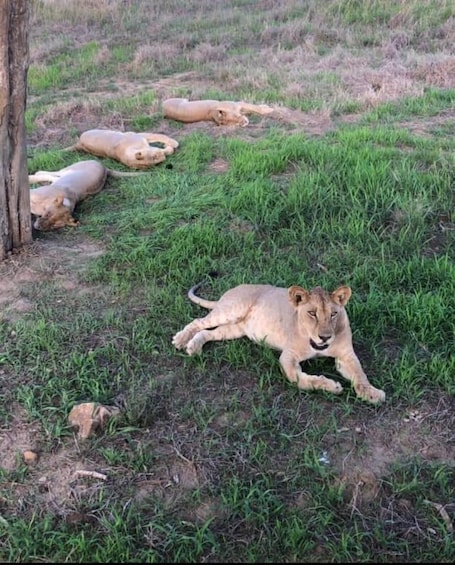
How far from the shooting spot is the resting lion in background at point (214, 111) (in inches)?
323

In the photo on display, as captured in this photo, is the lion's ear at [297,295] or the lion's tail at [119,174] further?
the lion's tail at [119,174]

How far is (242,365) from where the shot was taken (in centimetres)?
390

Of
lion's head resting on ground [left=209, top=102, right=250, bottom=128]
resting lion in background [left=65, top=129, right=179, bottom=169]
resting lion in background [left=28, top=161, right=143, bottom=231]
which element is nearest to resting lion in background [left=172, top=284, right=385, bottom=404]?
resting lion in background [left=28, top=161, right=143, bottom=231]

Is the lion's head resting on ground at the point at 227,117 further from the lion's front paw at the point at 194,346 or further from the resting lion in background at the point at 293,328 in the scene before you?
the lion's front paw at the point at 194,346

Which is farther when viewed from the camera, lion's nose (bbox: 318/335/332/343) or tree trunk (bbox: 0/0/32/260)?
tree trunk (bbox: 0/0/32/260)

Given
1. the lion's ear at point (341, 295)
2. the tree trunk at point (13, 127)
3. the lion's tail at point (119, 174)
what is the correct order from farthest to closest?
the lion's tail at point (119, 174), the tree trunk at point (13, 127), the lion's ear at point (341, 295)

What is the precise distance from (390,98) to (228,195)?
3.52 m

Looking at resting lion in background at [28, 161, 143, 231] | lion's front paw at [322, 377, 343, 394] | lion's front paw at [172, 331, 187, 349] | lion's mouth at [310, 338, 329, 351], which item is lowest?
resting lion in background at [28, 161, 143, 231]

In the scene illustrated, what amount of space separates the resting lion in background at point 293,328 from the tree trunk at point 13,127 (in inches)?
74.7

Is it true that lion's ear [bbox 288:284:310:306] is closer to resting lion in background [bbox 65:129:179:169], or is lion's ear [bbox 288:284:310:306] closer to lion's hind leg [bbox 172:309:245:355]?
lion's hind leg [bbox 172:309:245:355]

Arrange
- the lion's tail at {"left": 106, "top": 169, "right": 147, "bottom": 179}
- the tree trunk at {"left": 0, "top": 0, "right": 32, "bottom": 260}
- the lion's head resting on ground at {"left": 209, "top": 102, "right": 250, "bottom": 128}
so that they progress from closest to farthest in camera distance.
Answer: the tree trunk at {"left": 0, "top": 0, "right": 32, "bottom": 260}
the lion's tail at {"left": 106, "top": 169, "right": 147, "bottom": 179}
the lion's head resting on ground at {"left": 209, "top": 102, "right": 250, "bottom": 128}

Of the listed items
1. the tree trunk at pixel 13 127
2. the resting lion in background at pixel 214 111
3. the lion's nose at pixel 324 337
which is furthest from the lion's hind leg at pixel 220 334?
the resting lion in background at pixel 214 111

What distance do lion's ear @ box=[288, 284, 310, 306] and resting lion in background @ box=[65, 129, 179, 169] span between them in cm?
396

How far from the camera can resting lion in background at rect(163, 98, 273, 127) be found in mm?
8211
